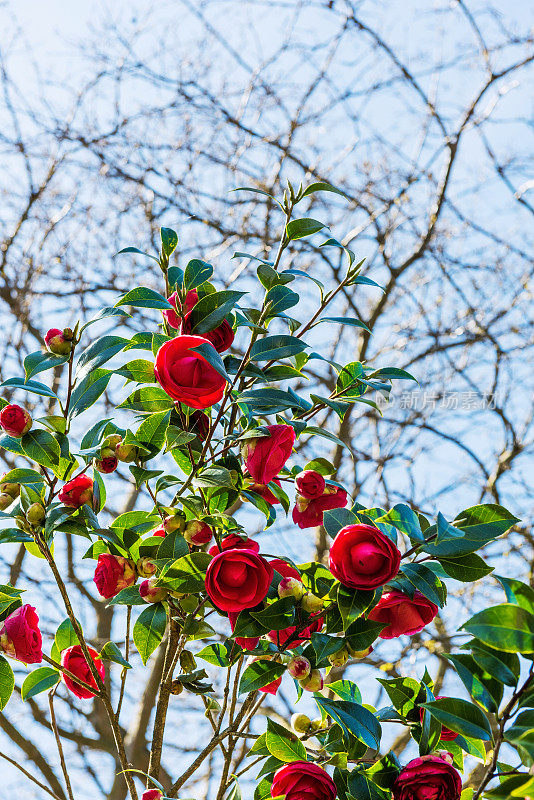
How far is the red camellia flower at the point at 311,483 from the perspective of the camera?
819 mm

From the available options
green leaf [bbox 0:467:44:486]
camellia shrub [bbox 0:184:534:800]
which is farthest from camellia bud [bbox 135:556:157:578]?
green leaf [bbox 0:467:44:486]

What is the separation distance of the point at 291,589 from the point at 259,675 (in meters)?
0.11

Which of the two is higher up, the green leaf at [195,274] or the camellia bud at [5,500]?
the green leaf at [195,274]

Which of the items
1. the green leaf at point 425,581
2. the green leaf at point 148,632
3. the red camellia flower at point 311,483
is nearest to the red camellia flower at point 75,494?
the green leaf at point 148,632

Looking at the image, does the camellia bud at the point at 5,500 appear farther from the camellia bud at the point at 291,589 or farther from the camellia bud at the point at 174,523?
the camellia bud at the point at 291,589

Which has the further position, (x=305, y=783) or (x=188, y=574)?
(x=188, y=574)

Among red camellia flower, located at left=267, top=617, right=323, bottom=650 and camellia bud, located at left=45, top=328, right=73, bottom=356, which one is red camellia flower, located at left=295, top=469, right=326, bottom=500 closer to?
red camellia flower, located at left=267, top=617, right=323, bottom=650

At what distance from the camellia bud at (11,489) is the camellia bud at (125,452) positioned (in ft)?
0.40

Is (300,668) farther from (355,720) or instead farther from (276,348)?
(276,348)

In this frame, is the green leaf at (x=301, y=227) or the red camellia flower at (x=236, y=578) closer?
the red camellia flower at (x=236, y=578)

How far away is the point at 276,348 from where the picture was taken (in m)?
0.77

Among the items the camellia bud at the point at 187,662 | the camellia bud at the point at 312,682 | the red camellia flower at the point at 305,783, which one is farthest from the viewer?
the camellia bud at the point at 187,662

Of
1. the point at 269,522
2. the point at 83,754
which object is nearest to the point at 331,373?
the point at 83,754

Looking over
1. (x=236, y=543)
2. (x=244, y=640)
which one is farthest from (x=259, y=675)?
(x=236, y=543)
